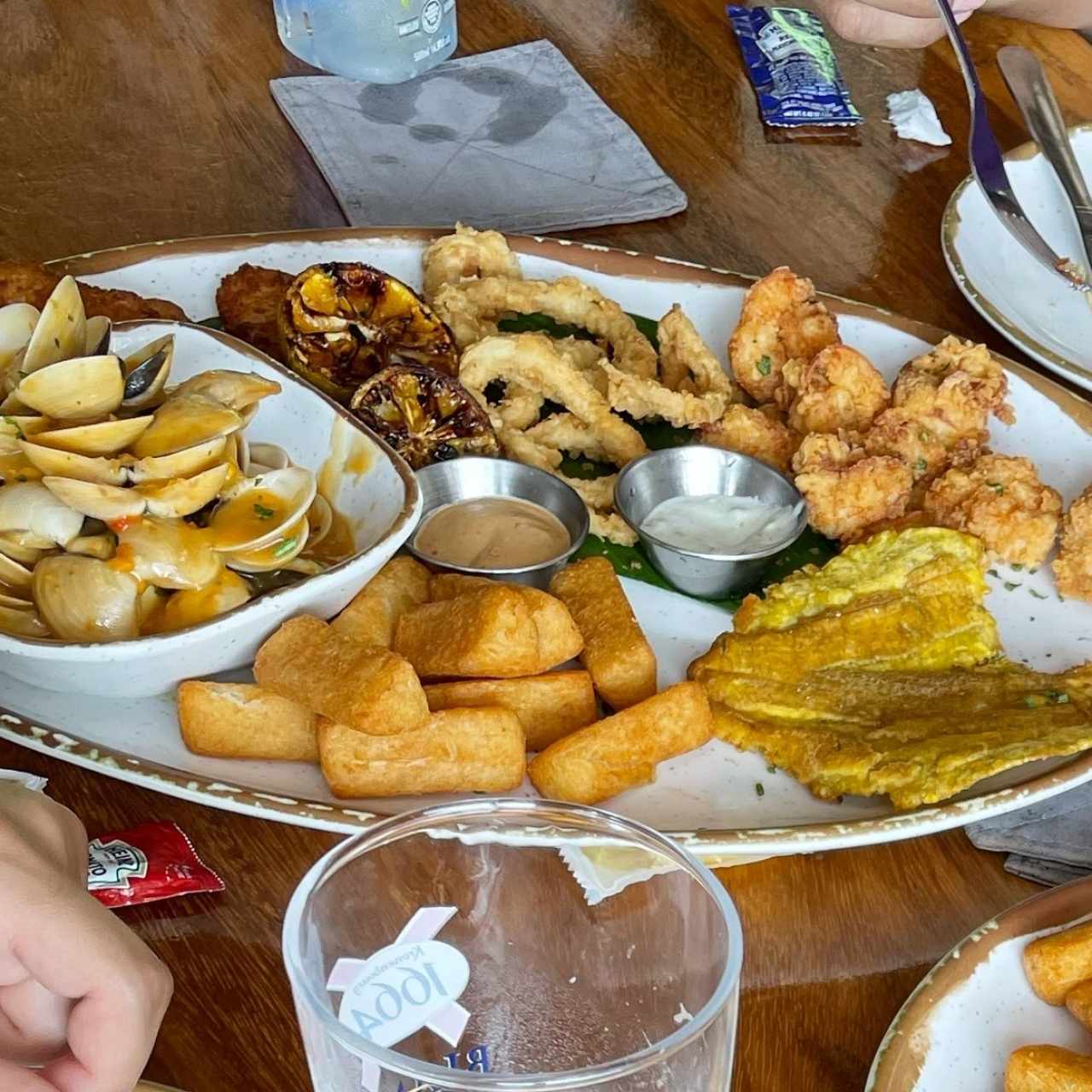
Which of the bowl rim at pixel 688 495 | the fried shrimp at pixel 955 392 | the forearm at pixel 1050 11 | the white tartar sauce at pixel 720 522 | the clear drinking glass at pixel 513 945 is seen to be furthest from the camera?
the forearm at pixel 1050 11

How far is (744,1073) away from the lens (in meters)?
1.37

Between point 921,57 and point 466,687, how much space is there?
2381 millimetres

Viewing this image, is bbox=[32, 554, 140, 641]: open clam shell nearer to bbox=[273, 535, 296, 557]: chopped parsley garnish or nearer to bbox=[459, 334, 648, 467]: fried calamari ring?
bbox=[273, 535, 296, 557]: chopped parsley garnish

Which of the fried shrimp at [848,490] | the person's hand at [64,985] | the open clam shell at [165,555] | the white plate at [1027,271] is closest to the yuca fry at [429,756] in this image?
the open clam shell at [165,555]

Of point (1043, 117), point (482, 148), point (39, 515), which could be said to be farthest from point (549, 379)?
point (1043, 117)

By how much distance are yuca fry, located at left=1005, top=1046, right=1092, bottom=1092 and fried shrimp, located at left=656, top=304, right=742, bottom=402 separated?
123cm

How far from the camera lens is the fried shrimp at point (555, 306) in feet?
7.86

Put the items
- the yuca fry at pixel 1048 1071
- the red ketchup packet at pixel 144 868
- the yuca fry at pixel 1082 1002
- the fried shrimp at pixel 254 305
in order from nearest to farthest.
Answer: the yuca fry at pixel 1048 1071 → the yuca fry at pixel 1082 1002 → the red ketchup packet at pixel 144 868 → the fried shrimp at pixel 254 305

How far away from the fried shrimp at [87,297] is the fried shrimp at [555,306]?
0.44m

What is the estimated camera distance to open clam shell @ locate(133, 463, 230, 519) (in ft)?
5.54

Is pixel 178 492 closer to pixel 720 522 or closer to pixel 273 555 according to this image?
pixel 273 555

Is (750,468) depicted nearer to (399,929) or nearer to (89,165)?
(399,929)

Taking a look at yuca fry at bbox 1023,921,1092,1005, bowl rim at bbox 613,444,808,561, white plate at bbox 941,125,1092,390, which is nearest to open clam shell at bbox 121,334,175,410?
bowl rim at bbox 613,444,808,561

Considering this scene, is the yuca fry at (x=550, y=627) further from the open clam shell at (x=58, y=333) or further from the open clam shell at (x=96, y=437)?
the open clam shell at (x=58, y=333)
